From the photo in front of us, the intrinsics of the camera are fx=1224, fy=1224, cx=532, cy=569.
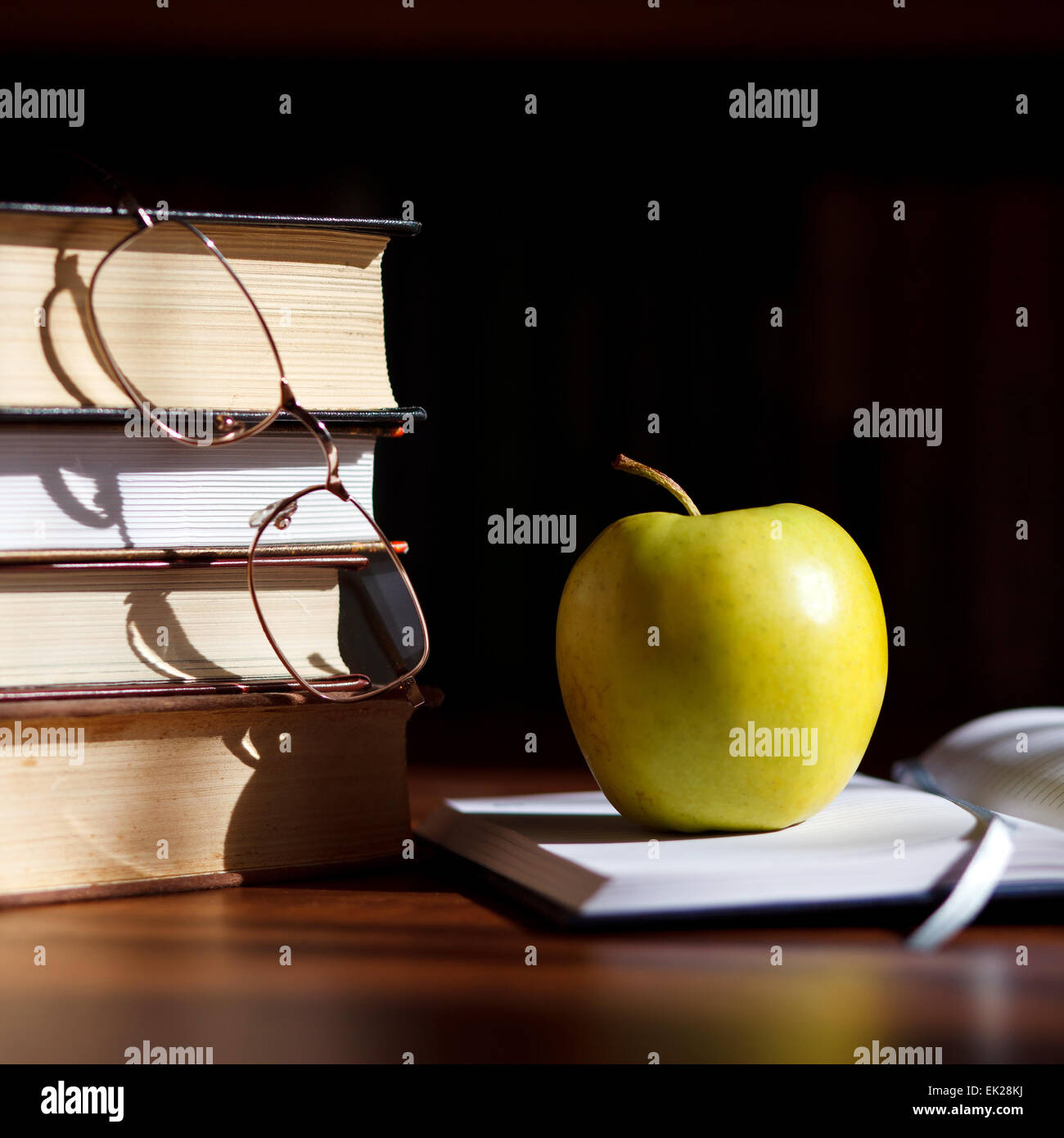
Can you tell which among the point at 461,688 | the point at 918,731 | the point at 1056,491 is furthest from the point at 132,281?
the point at 1056,491

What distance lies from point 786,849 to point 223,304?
38 centimetres

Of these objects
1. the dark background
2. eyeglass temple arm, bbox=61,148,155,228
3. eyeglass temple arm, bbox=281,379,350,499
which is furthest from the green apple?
the dark background

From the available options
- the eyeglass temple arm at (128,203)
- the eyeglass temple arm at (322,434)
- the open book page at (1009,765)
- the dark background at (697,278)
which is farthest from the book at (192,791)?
the dark background at (697,278)

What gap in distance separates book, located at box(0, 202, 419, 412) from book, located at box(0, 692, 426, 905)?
0.51 feet

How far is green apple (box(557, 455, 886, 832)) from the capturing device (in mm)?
604

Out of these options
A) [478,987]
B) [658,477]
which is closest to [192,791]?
[478,987]

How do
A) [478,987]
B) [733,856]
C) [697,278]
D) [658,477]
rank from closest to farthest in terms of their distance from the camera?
[478,987], [733,856], [658,477], [697,278]

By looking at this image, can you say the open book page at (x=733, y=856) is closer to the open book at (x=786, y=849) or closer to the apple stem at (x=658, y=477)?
the open book at (x=786, y=849)

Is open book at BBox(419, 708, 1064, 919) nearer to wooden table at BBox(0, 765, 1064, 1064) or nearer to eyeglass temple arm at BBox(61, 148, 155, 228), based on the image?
wooden table at BBox(0, 765, 1064, 1064)

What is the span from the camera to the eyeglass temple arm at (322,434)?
0.60 metres

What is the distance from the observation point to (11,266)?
0.57 meters

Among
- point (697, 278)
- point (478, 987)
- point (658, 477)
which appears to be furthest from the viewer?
point (697, 278)

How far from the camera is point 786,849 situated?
57 cm

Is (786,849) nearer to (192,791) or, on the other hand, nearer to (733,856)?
(733,856)
